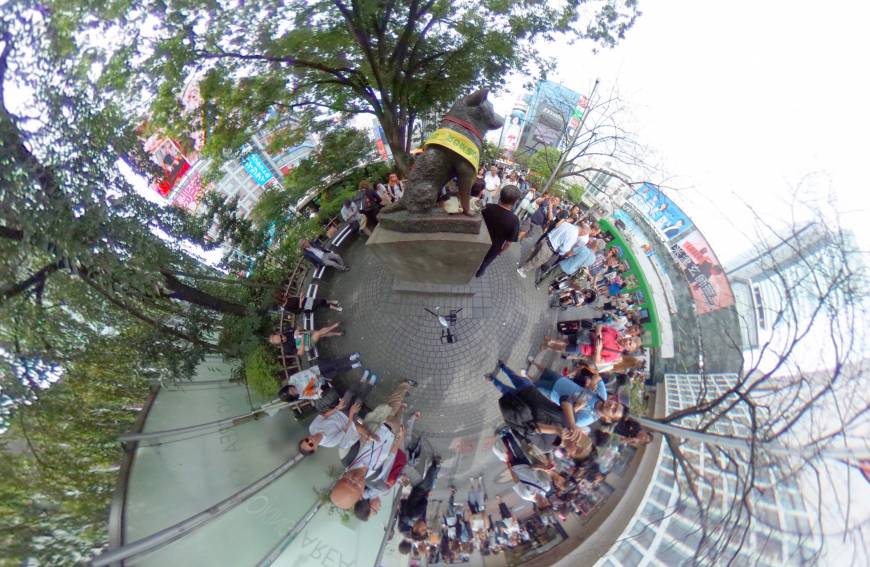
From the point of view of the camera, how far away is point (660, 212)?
8.85 metres

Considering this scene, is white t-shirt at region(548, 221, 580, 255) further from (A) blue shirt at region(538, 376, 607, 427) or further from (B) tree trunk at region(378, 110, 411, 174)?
(B) tree trunk at region(378, 110, 411, 174)

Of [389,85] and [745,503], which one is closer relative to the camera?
[745,503]

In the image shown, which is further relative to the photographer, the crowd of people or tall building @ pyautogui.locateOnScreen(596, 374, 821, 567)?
the crowd of people

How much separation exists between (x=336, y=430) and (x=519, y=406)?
3.07 m

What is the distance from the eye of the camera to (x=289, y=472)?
213 inches

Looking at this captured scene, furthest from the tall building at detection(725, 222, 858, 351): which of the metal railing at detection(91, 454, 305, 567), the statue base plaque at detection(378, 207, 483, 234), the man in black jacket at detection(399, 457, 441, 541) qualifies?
the metal railing at detection(91, 454, 305, 567)

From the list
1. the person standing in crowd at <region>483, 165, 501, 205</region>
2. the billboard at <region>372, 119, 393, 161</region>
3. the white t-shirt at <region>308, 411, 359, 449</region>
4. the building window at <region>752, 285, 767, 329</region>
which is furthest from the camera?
the billboard at <region>372, 119, 393, 161</region>

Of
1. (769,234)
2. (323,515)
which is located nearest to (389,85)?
(769,234)

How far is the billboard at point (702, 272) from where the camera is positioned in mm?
7159

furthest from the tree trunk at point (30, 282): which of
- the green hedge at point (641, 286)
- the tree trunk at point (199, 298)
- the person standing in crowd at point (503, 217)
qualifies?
the green hedge at point (641, 286)

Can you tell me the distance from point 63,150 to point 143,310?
3095mm

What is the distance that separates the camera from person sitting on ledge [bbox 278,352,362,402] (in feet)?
19.2

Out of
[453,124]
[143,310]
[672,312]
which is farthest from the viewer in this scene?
[672,312]

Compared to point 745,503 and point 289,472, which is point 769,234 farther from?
point 289,472
